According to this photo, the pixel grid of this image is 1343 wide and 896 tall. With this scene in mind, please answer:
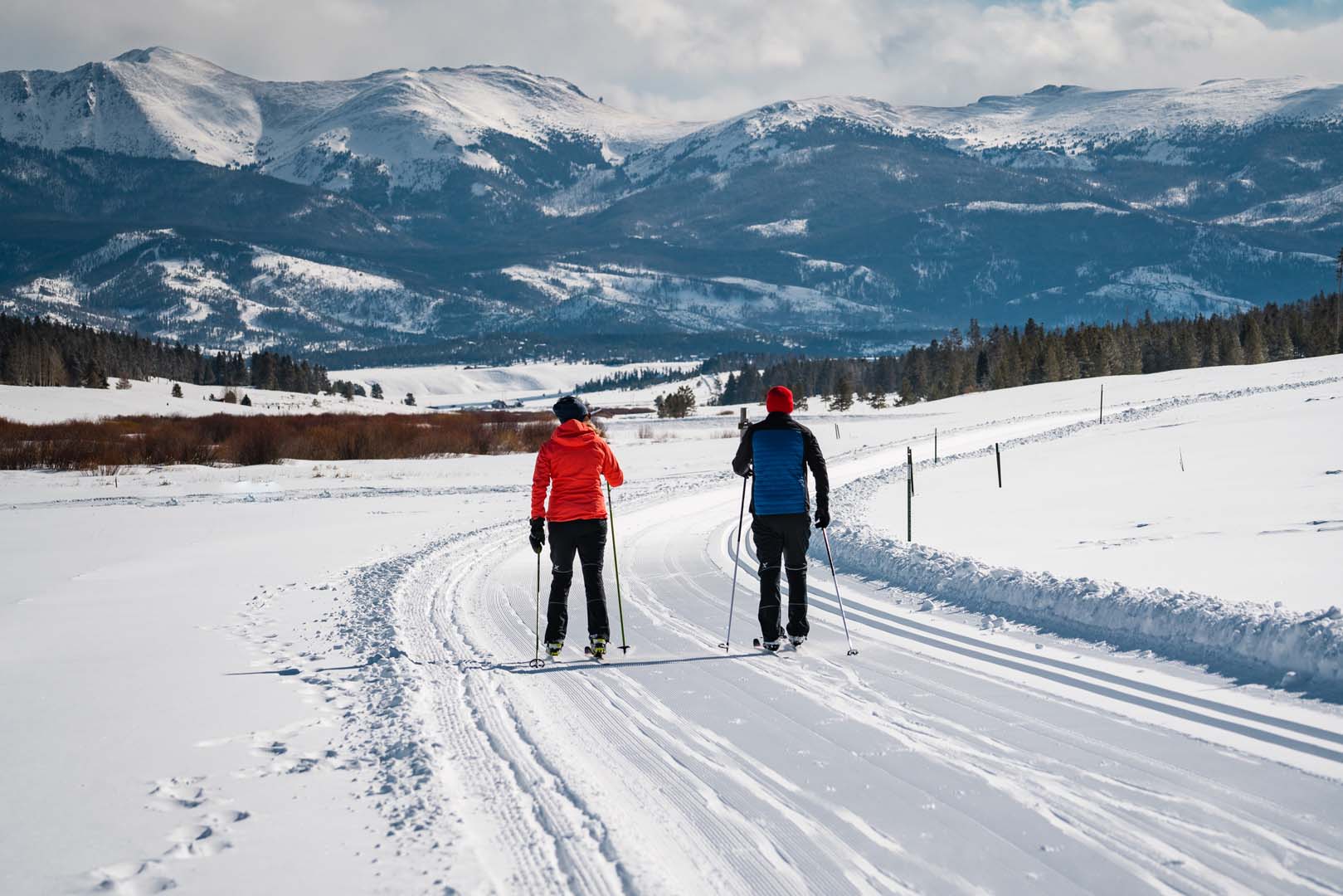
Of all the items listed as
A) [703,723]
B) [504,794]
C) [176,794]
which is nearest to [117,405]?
[176,794]

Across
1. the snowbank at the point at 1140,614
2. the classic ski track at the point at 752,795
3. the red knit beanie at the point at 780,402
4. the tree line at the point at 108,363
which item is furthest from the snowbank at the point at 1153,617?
the tree line at the point at 108,363

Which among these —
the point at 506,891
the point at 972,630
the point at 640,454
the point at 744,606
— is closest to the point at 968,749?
the point at 506,891

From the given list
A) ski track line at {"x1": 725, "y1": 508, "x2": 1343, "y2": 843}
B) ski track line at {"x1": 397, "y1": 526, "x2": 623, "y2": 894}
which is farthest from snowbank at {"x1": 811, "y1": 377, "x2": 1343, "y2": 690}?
ski track line at {"x1": 397, "y1": 526, "x2": 623, "y2": 894}

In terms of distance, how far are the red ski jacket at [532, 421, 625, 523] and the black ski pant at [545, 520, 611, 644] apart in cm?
10

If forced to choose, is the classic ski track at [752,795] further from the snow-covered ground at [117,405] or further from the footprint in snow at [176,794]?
the snow-covered ground at [117,405]

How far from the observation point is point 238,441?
43219 mm

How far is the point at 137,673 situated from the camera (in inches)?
316

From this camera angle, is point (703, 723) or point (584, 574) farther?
point (584, 574)

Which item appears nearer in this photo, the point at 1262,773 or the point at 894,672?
the point at 1262,773

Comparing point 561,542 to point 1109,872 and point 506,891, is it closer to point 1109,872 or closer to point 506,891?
point 506,891

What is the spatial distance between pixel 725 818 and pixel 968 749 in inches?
64.2

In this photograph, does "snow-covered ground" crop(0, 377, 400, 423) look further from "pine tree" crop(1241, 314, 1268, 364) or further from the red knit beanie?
"pine tree" crop(1241, 314, 1268, 364)

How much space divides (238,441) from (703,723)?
4148cm

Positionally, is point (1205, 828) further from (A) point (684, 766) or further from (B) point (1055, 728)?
(A) point (684, 766)
